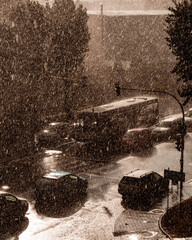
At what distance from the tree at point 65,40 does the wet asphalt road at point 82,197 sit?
47.4 ft

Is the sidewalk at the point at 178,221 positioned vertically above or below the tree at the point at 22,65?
below

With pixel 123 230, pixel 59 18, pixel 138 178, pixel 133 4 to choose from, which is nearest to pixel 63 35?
pixel 59 18

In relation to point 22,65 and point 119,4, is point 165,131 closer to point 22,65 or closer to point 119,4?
point 22,65

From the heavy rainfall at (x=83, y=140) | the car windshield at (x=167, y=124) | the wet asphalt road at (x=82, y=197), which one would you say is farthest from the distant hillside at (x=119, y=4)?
the wet asphalt road at (x=82, y=197)

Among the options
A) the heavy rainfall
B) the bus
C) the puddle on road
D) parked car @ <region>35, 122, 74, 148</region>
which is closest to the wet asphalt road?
the heavy rainfall

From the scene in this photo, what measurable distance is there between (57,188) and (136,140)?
13.3 meters

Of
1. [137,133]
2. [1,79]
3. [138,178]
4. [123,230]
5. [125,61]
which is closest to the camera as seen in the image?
[123,230]

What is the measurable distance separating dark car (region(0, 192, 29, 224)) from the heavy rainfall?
0.14 feet

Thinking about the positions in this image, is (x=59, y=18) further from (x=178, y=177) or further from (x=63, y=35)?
(x=178, y=177)

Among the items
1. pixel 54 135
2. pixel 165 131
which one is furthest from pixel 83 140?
pixel 165 131

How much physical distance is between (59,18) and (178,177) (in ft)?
94.2

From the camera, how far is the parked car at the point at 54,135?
33250 mm

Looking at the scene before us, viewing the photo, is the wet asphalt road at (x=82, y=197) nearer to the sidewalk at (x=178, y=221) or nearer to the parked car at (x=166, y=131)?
the sidewalk at (x=178, y=221)

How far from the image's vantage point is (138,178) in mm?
20672
